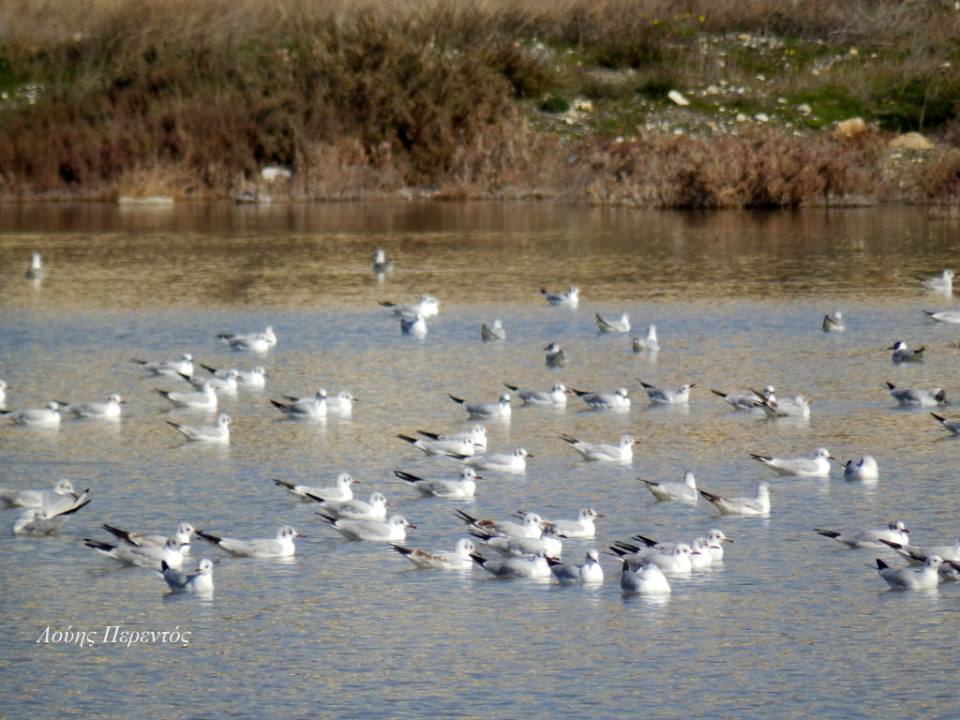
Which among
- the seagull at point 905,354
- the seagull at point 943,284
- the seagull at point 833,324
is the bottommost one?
the seagull at point 905,354

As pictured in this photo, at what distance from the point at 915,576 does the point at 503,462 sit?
4617mm

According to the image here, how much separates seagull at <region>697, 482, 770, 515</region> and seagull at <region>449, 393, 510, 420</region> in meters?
4.21

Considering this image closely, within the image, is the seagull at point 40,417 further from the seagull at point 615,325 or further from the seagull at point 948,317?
the seagull at point 948,317

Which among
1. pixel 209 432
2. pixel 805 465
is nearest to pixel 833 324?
pixel 805 465

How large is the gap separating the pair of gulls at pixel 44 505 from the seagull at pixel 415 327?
30.1ft

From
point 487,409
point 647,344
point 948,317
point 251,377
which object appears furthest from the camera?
point 948,317

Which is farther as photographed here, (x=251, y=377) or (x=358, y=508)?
(x=251, y=377)

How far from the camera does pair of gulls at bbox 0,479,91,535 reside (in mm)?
13820

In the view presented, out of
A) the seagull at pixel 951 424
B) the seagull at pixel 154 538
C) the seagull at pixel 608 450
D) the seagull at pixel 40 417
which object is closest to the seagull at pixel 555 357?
the seagull at pixel 608 450

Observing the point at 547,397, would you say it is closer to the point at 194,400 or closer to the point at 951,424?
the point at 194,400

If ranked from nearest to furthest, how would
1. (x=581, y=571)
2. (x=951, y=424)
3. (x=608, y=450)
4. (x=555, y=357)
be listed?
(x=581, y=571) < (x=608, y=450) < (x=951, y=424) < (x=555, y=357)

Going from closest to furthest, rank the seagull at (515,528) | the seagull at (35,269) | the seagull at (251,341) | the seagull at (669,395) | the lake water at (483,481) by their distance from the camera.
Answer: the lake water at (483,481) → the seagull at (515,528) → the seagull at (669,395) → the seagull at (251,341) → the seagull at (35,269)

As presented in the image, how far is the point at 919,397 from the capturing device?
18641 mm

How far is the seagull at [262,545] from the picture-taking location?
1317 centimetres
